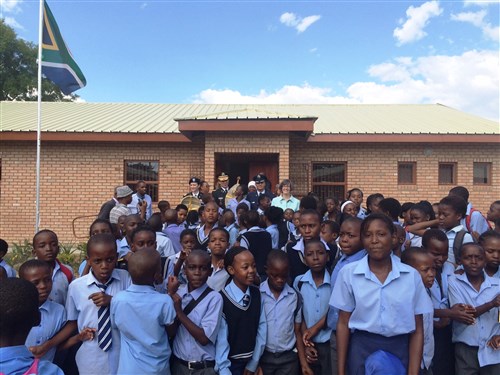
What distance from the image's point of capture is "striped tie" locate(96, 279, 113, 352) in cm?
245

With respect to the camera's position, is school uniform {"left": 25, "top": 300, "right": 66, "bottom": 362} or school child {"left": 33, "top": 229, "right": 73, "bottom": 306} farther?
school child {"left": 33, "top": 229, "right": 73, "bottom": 306}

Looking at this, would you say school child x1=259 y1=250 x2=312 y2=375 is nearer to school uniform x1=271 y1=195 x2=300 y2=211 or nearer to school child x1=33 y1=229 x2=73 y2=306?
school child x1=33 y1=229 x2=73 y2=306

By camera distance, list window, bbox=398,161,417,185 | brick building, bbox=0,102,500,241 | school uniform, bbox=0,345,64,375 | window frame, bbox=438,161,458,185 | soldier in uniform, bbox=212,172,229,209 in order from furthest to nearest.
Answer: window, bbox=398,161,417,185, window frame, bbox=438,161,458,185, brick building, bbox=0,102,500,241, soldier in uniform, bbox=212,172,229,209, school uniform, bbox=0,345,64,375

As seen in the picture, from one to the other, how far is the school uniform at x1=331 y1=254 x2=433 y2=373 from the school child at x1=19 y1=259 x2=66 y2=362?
1.83 metres

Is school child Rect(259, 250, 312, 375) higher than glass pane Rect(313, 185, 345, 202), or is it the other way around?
glass pane Rect(313, 185, 345, 202)

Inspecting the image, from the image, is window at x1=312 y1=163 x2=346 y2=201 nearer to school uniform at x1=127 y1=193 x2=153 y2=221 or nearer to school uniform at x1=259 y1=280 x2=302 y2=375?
school uniform at x1=127 y1=193 x2=153 y2=221

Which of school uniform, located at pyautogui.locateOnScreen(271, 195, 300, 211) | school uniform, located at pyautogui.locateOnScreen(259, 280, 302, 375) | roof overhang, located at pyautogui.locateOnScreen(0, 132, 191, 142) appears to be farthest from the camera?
roof overhang, located at pyautogui.locateOnScreen(0, 132, 191, 142)

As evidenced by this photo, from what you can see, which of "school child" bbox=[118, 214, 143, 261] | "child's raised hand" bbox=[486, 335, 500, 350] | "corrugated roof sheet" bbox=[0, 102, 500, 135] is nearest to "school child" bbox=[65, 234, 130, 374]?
"school child" bbox=[118, 214, 143, 261]

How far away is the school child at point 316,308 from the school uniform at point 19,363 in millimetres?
1803

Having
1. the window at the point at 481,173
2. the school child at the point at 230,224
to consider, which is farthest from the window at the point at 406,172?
the school child at the point at 230,224

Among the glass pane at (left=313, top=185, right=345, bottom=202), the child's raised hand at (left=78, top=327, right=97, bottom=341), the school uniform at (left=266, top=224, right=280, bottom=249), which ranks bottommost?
the child's raised hand at (left=78, top=327, right=97, bottom=341)

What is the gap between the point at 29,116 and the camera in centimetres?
1198

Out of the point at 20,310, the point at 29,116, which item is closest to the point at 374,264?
the point at 20,310

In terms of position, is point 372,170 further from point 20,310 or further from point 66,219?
point 20,310
